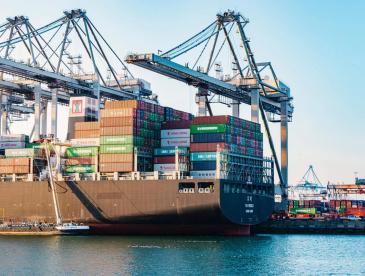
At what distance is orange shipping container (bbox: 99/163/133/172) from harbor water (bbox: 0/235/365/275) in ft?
20.9

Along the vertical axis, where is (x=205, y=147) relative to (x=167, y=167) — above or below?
above

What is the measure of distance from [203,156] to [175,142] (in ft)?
13.3

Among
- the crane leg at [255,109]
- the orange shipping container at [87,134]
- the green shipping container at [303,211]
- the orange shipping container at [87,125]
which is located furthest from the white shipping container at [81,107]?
the green shipping container at [303,211]

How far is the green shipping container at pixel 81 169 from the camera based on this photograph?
69188mm

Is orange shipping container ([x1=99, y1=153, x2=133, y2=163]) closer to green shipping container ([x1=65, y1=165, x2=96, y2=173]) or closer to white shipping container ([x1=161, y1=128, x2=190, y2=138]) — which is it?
green shipping container ([x1=65, y1=165, x2=96, y2=173])

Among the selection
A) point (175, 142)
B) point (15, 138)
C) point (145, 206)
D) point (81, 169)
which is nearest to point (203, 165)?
point (175, 142)

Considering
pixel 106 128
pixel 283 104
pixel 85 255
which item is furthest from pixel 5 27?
pixel 85 255

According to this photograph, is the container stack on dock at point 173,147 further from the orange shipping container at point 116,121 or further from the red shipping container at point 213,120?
the orange shipping container at point 116,121

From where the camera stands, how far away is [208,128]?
67.2 meters

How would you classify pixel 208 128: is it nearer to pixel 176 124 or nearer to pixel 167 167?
pixel 176 124

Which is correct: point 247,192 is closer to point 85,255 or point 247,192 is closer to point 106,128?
point 106,128

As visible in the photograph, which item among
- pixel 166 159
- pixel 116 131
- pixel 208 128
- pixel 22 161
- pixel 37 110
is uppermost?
pixel 37 110

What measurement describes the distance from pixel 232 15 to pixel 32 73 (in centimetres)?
2224

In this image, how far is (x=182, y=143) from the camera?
68.7m
